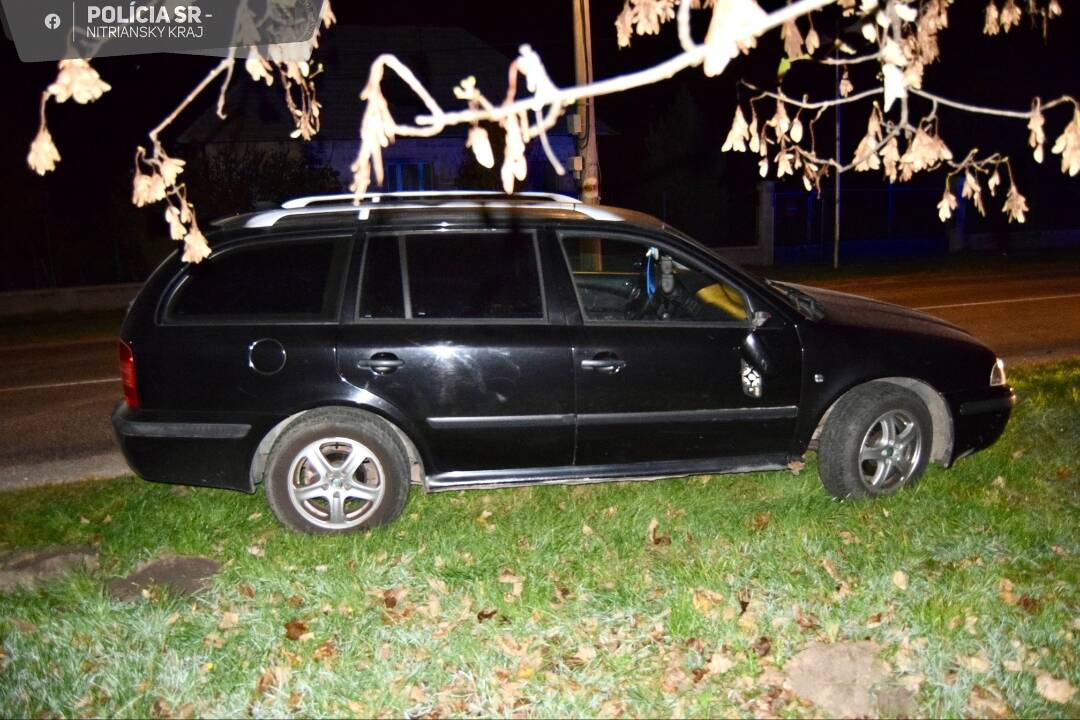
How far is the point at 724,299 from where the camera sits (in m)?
5.48

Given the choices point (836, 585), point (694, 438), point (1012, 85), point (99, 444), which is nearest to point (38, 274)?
point (99, 444)

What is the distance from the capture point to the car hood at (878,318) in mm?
5516

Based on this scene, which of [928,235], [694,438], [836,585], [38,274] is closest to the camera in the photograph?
[836,585]

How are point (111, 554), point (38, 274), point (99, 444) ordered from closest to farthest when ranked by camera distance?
point (111, 554), point (99, 444), point (38, 274)

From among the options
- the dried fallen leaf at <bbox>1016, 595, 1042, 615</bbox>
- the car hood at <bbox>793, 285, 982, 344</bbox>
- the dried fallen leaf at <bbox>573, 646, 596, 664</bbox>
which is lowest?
the dried fallen leaf at <bbox>573, 646, 596, 664</bbox>

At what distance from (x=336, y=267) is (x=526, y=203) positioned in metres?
1.19

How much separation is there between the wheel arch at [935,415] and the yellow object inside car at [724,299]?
78 centimetres

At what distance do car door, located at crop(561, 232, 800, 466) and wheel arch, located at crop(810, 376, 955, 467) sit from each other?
42 centimetres

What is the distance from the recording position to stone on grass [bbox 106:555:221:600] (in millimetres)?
4633

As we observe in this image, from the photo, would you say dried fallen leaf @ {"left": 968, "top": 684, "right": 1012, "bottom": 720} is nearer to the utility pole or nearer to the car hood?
the car hood

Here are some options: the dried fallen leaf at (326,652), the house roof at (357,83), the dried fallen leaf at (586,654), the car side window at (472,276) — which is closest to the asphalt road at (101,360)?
the car side window at (472,276)

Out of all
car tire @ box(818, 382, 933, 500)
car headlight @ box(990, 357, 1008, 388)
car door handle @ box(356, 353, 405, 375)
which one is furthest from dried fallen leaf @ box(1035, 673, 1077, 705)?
car door handle @ box(356, 353, 405, 375)

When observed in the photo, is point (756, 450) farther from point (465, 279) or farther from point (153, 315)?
point (153, 315)

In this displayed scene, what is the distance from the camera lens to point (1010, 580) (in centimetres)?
445
